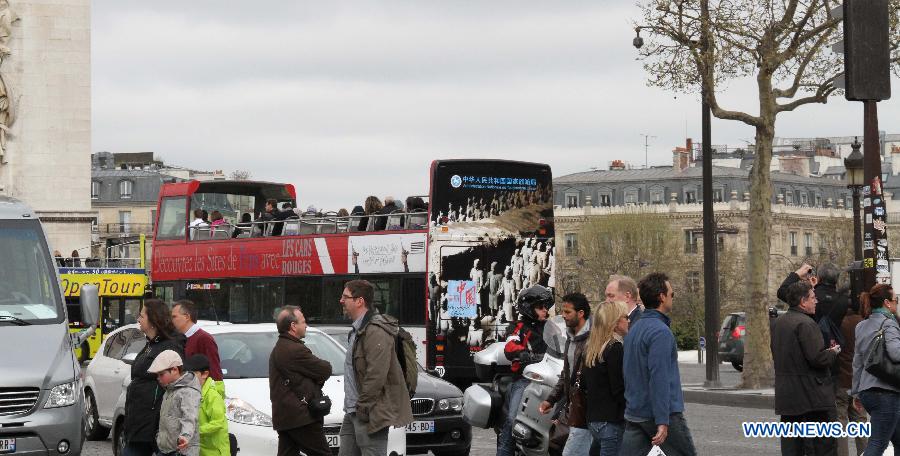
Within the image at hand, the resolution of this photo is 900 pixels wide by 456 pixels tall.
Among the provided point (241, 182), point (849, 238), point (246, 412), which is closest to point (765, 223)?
point (241, 182)

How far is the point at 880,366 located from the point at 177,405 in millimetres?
5538

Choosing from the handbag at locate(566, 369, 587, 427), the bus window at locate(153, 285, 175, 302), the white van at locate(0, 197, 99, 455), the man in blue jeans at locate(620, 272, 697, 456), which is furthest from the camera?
the bus window at locate(153, 285, 175, 302)

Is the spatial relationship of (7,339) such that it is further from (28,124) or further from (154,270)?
(28,124)

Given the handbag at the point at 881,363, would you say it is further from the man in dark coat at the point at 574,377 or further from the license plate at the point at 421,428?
the license plate at the point at 421,428

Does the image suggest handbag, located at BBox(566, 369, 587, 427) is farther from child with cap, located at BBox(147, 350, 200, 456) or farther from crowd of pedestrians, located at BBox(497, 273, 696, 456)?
child with cap, located at BBox(147, 350, 200, 456)

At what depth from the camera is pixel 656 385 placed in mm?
9969

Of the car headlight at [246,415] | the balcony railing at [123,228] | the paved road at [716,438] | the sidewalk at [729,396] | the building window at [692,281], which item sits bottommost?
the sidewalk at [729,396]

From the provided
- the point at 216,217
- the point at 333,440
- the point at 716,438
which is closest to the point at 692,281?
the point at 216,217

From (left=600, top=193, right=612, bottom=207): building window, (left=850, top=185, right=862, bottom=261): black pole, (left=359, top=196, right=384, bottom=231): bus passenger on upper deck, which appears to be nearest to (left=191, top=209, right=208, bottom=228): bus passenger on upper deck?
(left=359, top=196, right=384, bottom=231): bus passenger on upper deck

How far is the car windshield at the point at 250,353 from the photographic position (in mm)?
15820

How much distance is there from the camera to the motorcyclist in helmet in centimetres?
1301

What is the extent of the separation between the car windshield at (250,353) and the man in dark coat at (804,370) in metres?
5.21

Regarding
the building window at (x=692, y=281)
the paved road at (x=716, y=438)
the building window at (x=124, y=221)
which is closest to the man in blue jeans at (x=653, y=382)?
the paved road at (x=716, y=438)

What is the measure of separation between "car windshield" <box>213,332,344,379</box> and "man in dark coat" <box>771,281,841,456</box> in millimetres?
5209
